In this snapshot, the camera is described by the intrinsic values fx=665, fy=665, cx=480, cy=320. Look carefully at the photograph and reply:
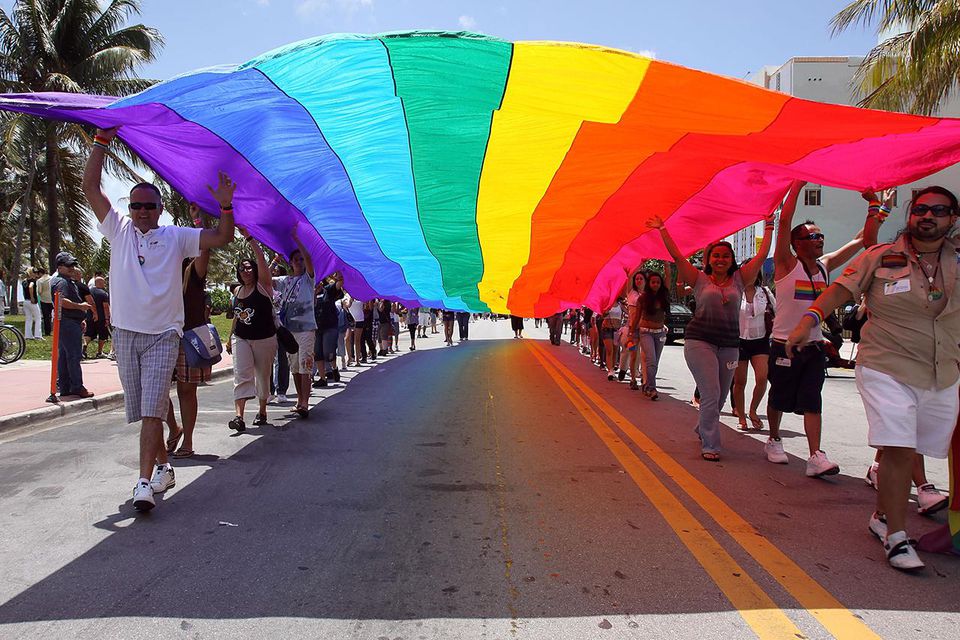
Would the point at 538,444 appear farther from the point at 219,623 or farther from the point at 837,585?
the point at 219,623

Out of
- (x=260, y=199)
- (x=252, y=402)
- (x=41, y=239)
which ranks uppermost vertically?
(x=41, y=239)

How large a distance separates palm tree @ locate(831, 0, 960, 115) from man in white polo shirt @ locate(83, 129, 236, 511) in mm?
13826

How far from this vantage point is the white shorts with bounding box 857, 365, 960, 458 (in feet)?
11.2

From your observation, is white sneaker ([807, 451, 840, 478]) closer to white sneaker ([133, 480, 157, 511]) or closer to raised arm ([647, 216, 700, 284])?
raised arm ([647, 216, 700, 284])

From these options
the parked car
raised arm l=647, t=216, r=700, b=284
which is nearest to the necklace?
raised arm l=647, t=216, r=700, b=284

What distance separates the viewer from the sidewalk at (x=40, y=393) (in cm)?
777

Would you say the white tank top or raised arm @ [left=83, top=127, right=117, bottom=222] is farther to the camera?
the white tank top

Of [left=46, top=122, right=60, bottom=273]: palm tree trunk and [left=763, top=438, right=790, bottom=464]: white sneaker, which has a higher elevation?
[left=46, top=122, right=60, bottom=273]: palm tree trunk

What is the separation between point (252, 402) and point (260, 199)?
396 cm

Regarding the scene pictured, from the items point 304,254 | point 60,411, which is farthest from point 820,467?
point 60,411

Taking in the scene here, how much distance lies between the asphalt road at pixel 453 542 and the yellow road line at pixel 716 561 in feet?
0.04

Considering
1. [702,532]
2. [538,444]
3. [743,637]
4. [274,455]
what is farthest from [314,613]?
[538,444]

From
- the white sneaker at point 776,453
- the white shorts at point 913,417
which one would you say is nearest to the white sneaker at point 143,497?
the white shorts at point 913,417

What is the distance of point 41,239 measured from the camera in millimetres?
45938
